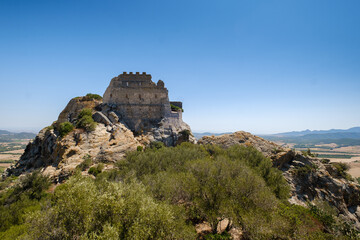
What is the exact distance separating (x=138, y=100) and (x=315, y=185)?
140ft

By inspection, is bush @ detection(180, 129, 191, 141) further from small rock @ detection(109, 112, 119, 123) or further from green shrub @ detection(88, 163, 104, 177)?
green shrub @ detection(88, 163, 104, 177)

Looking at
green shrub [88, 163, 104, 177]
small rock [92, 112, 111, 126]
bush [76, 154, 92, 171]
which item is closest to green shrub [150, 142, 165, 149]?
small rock [92, 112, 111, 126]

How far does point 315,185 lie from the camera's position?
33.4 meters

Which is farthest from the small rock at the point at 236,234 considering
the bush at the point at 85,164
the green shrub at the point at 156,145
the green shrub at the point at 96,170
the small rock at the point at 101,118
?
the small rock at the point at 101,118

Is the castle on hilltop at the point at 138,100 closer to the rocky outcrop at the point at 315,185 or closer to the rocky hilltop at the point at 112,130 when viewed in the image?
the rocky hilltop at the point at 112,130

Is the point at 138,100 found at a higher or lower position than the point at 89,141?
higher

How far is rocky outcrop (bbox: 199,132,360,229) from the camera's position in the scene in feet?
103

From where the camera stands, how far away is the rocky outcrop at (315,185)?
103 ft

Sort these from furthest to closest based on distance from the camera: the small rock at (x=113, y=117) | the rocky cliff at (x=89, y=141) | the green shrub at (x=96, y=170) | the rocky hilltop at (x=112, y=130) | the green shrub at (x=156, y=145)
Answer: the small rock at (x=113, y=117)
the green shrub at (x=156, y=145)
the rocky hilltop at (x=112, y=130)
the rocky cliff at (x=89, y=141)
the green shrub at (x=96, y=170)

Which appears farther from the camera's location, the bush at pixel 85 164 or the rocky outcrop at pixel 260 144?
the rocky outcrop at pixel 260 144

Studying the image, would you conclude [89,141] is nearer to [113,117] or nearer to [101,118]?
[101,118]

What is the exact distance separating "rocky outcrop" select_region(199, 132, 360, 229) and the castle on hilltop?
2727cm

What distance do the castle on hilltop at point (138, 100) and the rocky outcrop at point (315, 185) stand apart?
27.3 metres

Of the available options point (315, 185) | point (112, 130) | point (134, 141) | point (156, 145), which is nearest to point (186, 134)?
point (156, 145)
